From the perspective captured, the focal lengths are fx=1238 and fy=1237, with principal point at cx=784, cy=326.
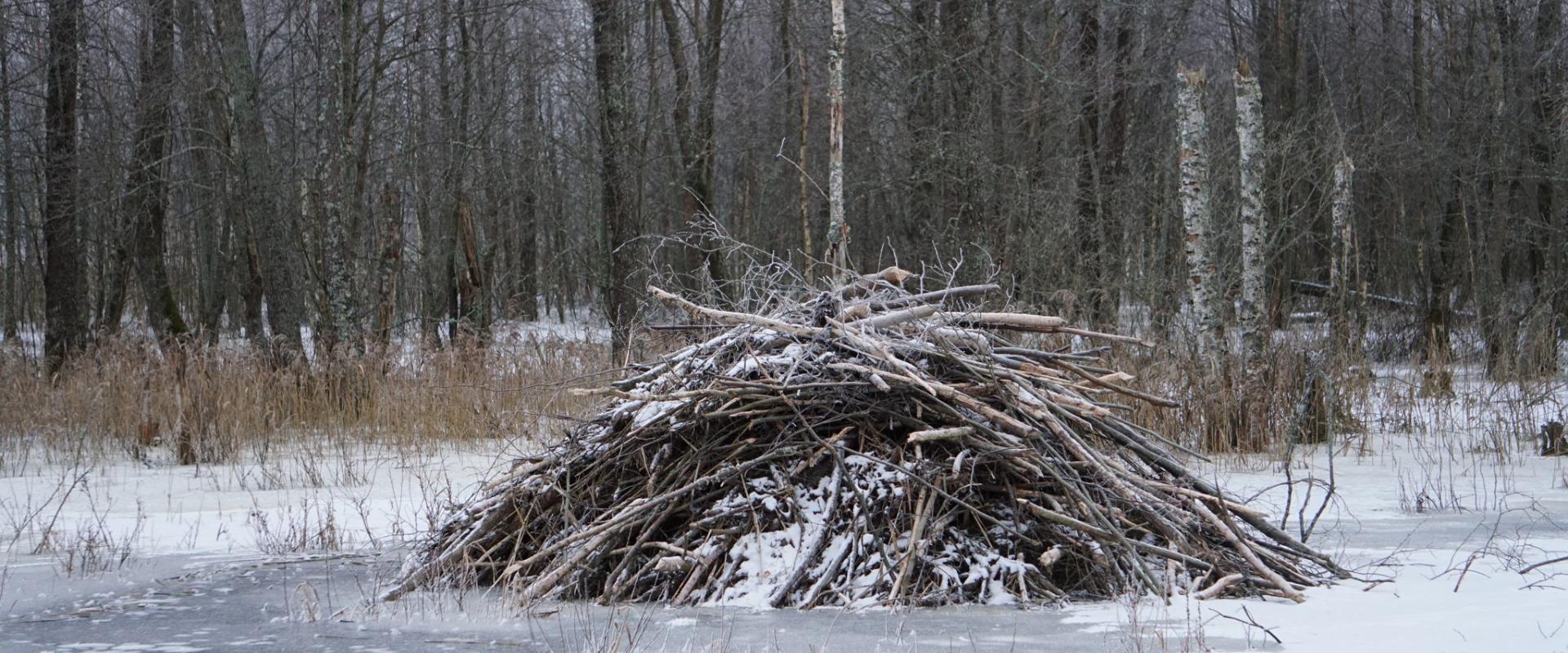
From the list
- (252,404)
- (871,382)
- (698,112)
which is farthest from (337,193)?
(871,382)

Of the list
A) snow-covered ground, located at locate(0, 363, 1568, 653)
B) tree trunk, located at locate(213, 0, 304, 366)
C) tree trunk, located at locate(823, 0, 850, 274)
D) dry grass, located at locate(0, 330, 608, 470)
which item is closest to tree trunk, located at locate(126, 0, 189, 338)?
tree trunk, located at locate(213, 0, 304, 366)

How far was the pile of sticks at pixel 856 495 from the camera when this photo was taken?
4672 mm

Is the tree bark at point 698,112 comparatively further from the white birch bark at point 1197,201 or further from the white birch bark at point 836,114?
the white birch bark at point 1197,201

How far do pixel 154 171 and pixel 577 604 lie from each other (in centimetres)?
1586

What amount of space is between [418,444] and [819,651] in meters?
5.94

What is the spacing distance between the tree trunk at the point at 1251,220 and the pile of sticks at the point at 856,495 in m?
4.73

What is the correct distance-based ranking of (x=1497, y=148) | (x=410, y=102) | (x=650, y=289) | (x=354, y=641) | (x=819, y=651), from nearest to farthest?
1. (x=819, y=651)
2. (x=354, y=641)
3. (x=650, y=289)
4. (x=1497, y=148)
5. (x=410, y=102)

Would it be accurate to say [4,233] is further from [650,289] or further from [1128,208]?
[650,289]

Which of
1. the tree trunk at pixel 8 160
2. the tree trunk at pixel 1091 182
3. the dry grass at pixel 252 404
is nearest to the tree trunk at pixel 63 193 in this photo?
the tree trunk at pixel 8 160

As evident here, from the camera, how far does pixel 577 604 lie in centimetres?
465

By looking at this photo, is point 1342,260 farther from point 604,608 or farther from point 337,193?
point 337,193

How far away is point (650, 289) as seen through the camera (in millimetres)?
5852

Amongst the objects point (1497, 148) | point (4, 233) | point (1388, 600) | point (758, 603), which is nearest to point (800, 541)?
point (758, 603)

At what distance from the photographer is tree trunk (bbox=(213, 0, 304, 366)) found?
39.4ft
